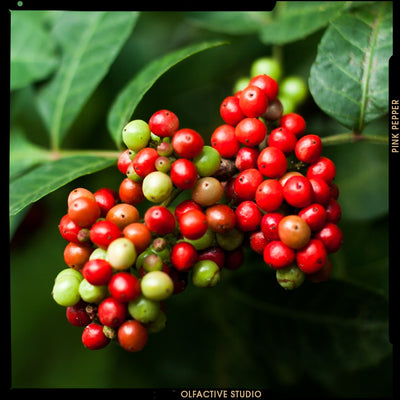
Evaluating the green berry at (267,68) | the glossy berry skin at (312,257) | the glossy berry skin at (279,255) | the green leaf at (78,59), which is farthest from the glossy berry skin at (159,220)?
the green berry at (267,68)

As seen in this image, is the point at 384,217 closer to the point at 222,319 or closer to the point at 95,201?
the point at 222,319

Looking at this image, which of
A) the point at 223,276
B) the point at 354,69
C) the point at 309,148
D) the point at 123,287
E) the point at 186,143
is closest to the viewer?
the point at 123,287

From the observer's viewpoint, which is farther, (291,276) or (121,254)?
(291,276)

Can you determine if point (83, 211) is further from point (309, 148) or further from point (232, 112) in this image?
point (309, 148)

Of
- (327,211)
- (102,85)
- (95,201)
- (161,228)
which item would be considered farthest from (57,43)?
(327,211)

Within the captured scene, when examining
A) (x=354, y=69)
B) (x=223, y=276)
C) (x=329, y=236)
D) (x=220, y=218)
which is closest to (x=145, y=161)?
(x=220, y=218)
